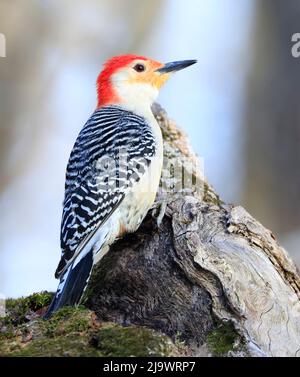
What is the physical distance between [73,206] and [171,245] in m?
0.84

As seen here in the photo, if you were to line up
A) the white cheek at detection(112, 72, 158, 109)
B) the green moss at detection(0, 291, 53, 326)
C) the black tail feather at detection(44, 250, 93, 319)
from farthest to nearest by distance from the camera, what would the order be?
the white cheek at detection(112, 72, 158, 109)
the green moss at detection(0, 291, 53, 326)
the black tail feather at detection(44, 250, 93, 319)

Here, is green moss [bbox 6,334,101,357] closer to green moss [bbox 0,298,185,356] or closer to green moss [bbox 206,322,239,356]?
green moss [bbox 0,298,185,356]

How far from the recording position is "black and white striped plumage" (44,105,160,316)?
4879 mm

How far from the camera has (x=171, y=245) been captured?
4.66 meters

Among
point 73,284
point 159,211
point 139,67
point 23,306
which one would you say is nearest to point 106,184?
point 159,211

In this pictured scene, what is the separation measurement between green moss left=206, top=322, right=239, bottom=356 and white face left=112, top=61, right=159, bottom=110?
2596 mm

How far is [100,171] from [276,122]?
A: 354 centimetres

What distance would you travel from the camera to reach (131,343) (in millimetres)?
3627

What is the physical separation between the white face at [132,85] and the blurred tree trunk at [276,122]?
2.37m

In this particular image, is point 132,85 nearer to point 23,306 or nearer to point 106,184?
point 106,184

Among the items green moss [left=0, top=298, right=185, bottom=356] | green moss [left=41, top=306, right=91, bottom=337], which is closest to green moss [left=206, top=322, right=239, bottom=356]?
green moss [left=0, top=298, right=185, bottom=356]

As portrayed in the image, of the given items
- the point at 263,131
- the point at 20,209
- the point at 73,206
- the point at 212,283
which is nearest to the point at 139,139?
the point at 73,206

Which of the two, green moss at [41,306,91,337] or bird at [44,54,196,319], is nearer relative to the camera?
green moss at [41,306,91,337]

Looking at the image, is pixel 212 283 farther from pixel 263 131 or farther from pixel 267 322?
pixel 263 131
